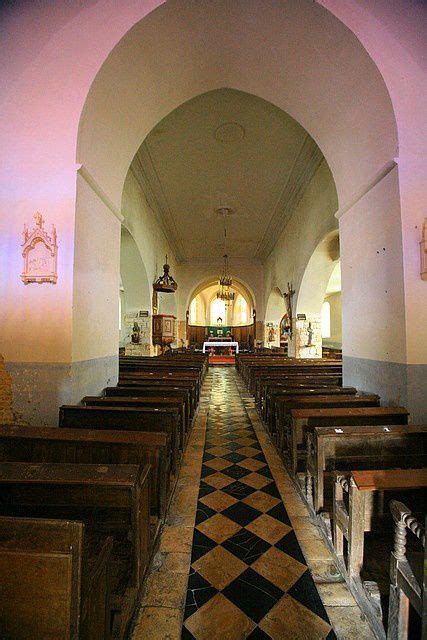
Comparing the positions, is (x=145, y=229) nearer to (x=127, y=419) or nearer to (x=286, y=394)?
(x=286, y=394)

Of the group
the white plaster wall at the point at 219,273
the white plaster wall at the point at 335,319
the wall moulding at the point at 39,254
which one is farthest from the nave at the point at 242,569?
the white plaster wall at the point at 335,319

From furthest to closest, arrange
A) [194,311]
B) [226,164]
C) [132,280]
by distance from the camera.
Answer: [194,311] < [132,280] < [226,164]

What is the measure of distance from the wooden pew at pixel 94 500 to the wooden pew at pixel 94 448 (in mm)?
400

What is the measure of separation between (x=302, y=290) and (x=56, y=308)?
7.06 meters

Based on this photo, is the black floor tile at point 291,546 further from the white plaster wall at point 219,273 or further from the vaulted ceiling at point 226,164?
the white plaster wall at point 219,273

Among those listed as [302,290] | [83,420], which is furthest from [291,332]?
[83,420]

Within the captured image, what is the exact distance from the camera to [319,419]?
2857mm

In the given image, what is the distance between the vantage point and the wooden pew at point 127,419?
109 inches

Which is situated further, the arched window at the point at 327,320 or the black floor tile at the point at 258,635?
the arched window at the point at 327,320

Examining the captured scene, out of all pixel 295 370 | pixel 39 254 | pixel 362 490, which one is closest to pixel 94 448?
pixel 362 490

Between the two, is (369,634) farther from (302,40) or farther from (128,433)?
(302,40)

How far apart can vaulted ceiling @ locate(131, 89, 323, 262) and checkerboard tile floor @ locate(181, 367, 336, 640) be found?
584 centimetres

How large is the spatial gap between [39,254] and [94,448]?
2297 mm

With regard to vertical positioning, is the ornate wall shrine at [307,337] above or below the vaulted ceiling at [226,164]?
below
